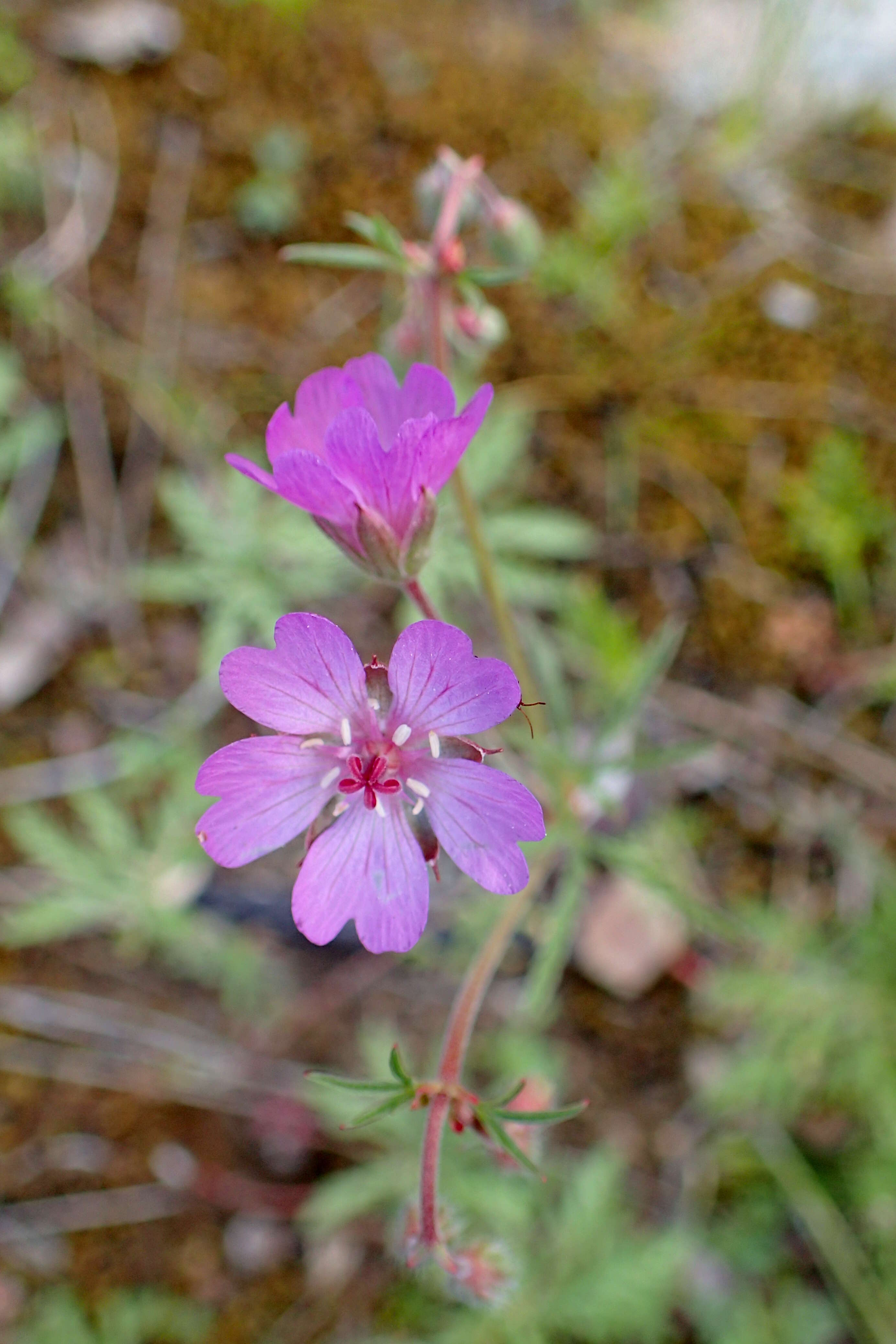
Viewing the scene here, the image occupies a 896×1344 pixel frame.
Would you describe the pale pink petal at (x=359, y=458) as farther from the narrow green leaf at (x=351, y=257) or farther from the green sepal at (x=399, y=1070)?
the green sepal at (x=399, y=1070)

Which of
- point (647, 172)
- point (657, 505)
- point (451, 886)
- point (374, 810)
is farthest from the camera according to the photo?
point (647, 172)

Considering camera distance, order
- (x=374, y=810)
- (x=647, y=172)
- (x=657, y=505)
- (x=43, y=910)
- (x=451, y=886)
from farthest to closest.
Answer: (x=647, y=172) → (x=657, y=505) → (x=451, y=886) → (x=43, y=910) → (x=374, y=810)

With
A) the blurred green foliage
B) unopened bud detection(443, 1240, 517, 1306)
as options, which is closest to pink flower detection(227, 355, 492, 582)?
unopened bud detection(443, 1240, 517, 1306)

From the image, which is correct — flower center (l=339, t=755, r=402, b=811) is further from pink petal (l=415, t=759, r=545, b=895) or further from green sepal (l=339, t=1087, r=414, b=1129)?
green sepal (l=339, t=1087, r=414, b=1129)

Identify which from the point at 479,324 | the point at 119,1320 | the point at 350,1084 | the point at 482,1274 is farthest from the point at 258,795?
the point at 119,1320

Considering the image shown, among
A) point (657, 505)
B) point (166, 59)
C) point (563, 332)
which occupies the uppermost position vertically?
point (166, 59)

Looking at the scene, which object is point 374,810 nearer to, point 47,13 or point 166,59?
point 166,59

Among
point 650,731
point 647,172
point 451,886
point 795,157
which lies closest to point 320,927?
point 451,886

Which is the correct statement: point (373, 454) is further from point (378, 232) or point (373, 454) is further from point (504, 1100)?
point (504, 1100)
